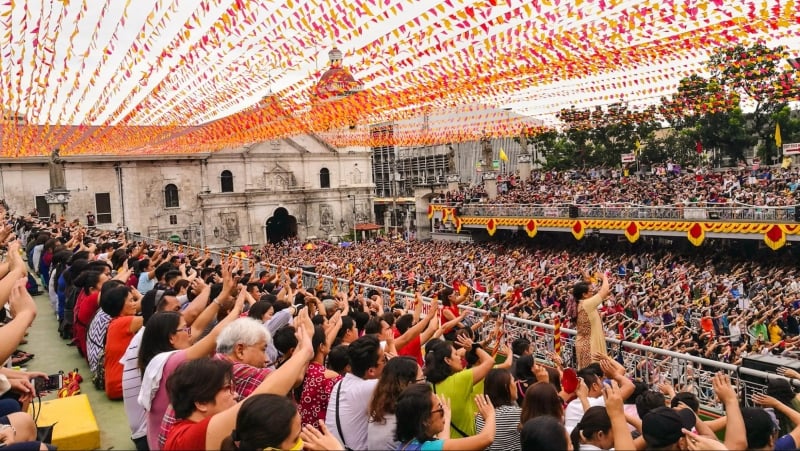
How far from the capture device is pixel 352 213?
55406mm

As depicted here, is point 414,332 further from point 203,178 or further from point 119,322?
point 203,178

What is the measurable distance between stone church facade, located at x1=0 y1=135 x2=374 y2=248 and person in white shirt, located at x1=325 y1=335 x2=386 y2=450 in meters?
44.1

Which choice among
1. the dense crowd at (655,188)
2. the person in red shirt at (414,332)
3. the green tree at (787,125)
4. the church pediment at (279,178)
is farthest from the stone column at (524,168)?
the person in red shirt at (414,332)

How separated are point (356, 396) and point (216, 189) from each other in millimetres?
48379

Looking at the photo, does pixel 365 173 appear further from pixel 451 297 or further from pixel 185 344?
pixel 185 344

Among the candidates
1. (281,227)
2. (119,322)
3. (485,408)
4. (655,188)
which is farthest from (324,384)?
(281,227)

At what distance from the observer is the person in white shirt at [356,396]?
4.03 metres

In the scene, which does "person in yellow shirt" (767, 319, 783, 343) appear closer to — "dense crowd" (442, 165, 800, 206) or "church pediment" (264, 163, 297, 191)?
"dense crowd" (442, 165, 800, 206)

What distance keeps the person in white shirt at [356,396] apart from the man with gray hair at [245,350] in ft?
1.87

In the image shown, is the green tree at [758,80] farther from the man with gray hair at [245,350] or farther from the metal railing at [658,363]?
the man with gray hair at [245,350]

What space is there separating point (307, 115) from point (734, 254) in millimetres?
17231

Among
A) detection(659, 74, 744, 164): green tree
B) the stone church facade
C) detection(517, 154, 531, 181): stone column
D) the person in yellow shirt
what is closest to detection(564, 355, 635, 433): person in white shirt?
the person in yellow shirt

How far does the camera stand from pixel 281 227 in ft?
179

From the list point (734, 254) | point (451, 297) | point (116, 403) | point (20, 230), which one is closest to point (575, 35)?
point (451, 297)
